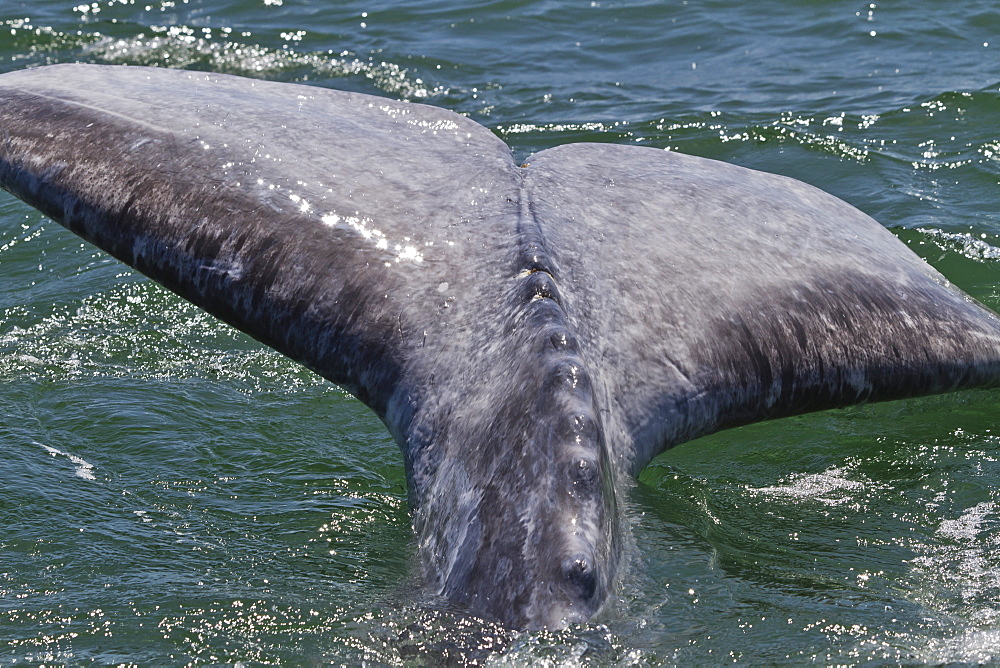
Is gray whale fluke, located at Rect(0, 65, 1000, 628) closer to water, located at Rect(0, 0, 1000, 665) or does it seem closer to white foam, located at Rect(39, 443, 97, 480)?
water, located at Rect(0, 0, 1000, 665)

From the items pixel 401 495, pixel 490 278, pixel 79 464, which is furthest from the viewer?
pixel 79 464

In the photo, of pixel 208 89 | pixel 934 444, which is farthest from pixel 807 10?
pixel 208 89

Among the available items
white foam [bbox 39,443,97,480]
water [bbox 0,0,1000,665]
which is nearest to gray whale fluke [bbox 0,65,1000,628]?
water [bbox 0,0,1000,665]

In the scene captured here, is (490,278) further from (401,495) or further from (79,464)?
(79,464)

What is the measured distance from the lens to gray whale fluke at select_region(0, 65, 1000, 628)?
2.88 m

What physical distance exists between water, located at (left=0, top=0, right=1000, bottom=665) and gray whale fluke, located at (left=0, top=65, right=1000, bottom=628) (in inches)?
11.8

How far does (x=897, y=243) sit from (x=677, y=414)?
140 centimetres

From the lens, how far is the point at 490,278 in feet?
10.8

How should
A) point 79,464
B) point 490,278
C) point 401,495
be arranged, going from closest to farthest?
point 490,278 → point 401,495 → point 79,464

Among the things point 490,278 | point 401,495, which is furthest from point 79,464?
point 490,278

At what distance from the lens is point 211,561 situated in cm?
377

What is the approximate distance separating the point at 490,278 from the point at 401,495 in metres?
1.27

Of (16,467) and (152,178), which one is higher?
(152,178)

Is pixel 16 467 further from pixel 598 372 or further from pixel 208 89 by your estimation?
pixel 598 372
